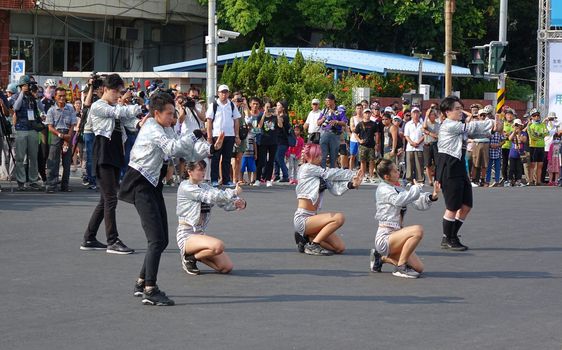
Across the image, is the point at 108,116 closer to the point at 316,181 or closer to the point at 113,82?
the point at 113,82

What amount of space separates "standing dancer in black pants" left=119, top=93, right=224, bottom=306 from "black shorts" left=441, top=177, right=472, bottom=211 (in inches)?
187

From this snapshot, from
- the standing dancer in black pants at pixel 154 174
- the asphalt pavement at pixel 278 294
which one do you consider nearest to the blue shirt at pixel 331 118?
the asphalt pavement at pixel 278 294

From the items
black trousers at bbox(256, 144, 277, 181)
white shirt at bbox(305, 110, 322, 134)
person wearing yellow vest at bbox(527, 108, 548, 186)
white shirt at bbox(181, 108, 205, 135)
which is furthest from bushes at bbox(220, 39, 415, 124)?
white shirt at bbox(181, 108, 205, 135)

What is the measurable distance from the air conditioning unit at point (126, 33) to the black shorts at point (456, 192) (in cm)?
3333

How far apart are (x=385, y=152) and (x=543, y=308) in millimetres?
16583

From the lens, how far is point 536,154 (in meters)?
26.5

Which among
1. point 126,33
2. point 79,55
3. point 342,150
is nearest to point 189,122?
point 342,150

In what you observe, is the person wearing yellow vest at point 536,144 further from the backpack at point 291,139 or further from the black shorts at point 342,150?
the backpack at point 291,139

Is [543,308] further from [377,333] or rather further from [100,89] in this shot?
[100,89]

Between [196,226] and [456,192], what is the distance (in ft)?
12.5

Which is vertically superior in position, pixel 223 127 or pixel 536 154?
pixel 223 127

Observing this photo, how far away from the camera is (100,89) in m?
14.8

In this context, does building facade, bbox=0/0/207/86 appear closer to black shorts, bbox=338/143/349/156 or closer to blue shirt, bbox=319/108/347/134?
black shorts, bbox=338/143/349/156

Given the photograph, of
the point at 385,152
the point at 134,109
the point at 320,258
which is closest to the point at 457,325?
the point at 320,258
